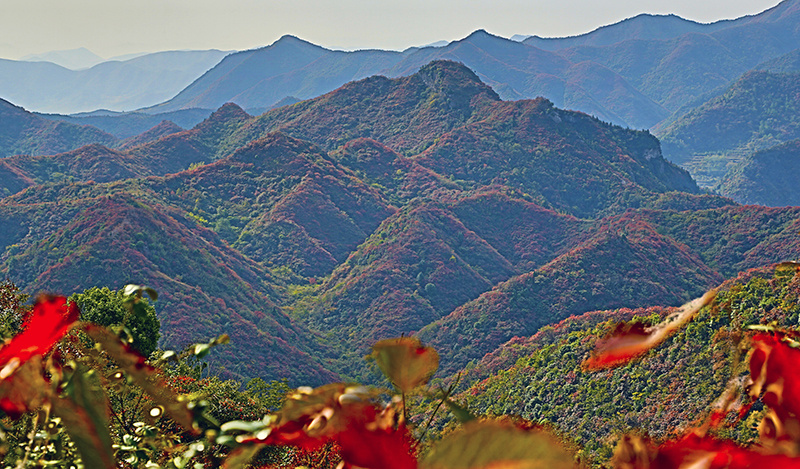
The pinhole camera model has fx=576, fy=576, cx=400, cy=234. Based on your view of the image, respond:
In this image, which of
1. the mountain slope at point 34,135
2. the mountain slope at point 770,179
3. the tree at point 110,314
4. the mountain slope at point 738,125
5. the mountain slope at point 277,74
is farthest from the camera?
the mountain slope at point 277,74

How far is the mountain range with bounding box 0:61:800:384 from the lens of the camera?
2327 cm

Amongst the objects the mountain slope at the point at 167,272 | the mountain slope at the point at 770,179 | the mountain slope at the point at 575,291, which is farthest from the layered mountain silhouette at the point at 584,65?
the mountain slope at the point at 167,272

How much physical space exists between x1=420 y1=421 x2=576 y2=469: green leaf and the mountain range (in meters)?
19.8

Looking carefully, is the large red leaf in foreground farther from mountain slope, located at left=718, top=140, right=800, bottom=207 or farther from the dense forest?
mountain slope, located at left=718, top=140, right=800, bottom=207

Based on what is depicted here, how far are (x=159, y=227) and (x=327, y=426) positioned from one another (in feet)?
89.8

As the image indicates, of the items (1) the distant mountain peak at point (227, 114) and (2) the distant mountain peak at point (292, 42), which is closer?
(1) the distant mountain peak at point (227, 114)

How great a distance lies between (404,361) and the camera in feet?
1.73

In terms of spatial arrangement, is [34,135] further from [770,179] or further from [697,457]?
[770,179]

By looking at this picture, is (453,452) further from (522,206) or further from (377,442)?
(522,206)

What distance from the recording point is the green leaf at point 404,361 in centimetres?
53

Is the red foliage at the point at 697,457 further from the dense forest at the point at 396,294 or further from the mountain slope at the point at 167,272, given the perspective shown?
the mountain slope at the point at 167,272

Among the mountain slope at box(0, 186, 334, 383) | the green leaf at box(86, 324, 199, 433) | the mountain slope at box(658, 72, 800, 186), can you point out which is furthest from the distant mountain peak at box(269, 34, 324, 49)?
the green leaf at box(86, 324, 199, 433)

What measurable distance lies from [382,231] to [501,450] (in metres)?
32.8

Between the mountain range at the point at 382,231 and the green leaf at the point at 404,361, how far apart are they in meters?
19.6
